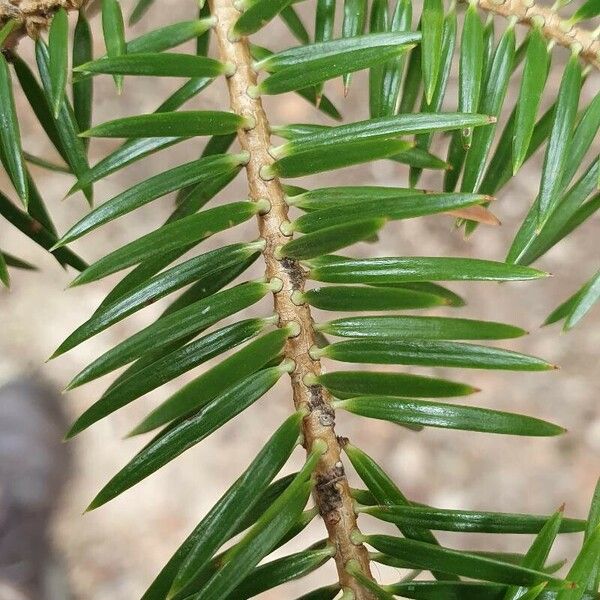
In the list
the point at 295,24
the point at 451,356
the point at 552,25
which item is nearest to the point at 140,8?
the point at 295,24

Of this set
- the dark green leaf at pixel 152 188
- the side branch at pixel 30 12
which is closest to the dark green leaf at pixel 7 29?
the side branch at pixel 30 12

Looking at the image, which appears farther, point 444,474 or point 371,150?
point 444,474

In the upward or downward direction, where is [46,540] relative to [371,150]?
upward

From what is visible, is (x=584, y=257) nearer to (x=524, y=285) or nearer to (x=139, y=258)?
(x=524, y=285)

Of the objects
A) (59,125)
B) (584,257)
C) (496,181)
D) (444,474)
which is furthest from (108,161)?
(584,257)

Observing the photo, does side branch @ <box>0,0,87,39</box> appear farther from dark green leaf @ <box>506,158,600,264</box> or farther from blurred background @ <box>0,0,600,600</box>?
blurred background @ <box>0,0,600,600</box>

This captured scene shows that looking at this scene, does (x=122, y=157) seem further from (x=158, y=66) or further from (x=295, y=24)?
(x=295, y=24)
